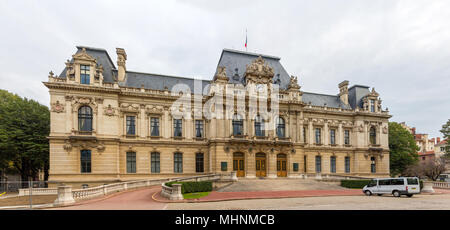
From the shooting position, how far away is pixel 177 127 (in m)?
36.8

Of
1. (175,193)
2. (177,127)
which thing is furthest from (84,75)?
(175,193)

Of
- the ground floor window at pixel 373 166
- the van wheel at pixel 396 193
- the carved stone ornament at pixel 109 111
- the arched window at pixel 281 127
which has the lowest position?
the ground floor window at pixel 373 166

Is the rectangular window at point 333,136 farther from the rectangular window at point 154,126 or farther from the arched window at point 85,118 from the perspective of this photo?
the arched window at point 85,118

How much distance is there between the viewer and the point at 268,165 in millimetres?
36500

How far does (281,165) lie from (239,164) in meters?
7.20

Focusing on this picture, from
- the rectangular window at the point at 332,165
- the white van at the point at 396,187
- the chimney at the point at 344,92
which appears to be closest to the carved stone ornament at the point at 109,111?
the white van at the point at 396,187

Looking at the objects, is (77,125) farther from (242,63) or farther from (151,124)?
(242,63)

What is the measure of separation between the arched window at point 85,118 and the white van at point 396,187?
34938 mm

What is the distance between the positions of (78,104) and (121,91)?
569 centimetres

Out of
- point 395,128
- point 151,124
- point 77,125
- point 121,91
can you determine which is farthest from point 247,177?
point 395,128

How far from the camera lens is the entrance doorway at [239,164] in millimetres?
35562

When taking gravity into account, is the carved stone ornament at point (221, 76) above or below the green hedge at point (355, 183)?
above

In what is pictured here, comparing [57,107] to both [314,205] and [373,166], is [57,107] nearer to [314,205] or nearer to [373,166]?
[314,205]

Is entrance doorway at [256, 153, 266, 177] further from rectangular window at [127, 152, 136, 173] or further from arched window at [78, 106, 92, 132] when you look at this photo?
arched window at [78, 106, 92, 132]
